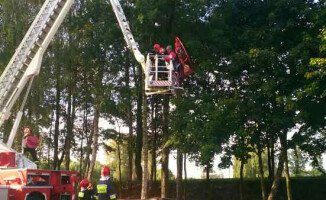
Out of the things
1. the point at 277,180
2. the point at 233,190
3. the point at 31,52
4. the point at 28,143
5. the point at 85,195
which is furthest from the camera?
the point at 233,190

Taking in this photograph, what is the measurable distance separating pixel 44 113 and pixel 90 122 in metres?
8.41

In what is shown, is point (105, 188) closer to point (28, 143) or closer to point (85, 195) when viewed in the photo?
point (85, 195)

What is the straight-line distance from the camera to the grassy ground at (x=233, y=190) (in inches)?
1049

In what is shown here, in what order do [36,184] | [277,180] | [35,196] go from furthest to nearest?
[277,180] < [36,184] < [35,196]

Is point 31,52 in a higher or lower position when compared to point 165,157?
higher

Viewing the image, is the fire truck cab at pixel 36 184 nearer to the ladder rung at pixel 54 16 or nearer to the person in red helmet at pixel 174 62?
the person in red helmet at pixel 174 62

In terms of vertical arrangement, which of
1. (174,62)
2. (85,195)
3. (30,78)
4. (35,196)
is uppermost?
(30,78)

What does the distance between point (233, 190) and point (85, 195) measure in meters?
20.7

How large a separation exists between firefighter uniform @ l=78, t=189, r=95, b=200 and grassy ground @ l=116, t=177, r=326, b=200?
17.4m

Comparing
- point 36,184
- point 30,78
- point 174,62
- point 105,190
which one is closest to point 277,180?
point 174,62

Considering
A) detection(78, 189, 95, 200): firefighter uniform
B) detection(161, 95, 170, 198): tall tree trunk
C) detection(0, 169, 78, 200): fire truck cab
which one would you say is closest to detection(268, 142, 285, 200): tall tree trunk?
detection(161, 95, 170, 198): tall tree trunk

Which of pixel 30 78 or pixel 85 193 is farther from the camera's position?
pixel 30 78

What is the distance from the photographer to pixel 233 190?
2803 cm

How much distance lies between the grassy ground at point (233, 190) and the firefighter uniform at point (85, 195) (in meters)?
17.4
